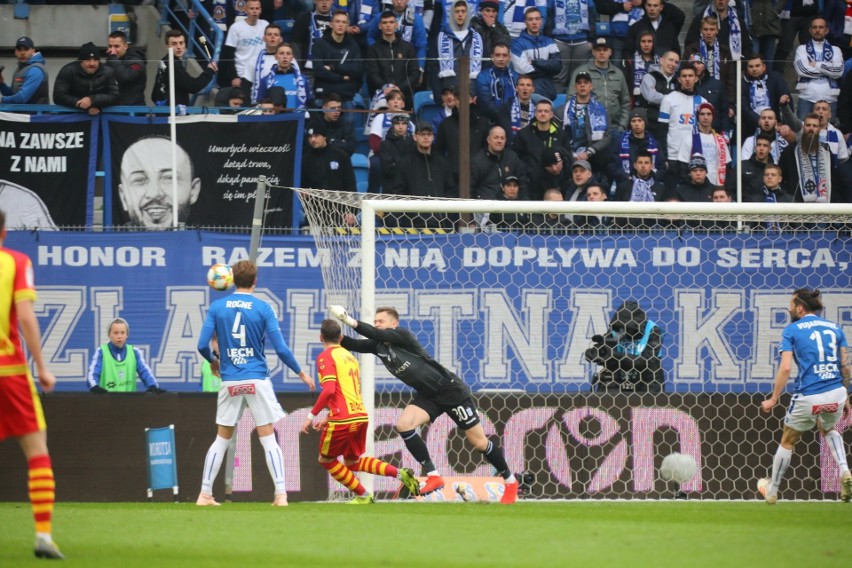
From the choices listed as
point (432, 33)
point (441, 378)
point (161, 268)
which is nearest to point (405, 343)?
point (441, 378)

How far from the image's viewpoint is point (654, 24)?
17.8m

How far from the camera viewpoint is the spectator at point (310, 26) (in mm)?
17438

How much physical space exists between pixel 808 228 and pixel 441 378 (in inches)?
207

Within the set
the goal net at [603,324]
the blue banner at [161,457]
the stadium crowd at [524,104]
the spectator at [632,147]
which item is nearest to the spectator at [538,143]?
the stadium crowd at [524,104]

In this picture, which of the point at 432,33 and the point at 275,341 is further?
the point at 432,33

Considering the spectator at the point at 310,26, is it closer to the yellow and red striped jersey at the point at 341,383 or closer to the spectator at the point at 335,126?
the spectator at the point at 335,126

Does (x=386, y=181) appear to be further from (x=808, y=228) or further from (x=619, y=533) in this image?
(x=619, y=533)

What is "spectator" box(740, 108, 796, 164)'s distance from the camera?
1527cm

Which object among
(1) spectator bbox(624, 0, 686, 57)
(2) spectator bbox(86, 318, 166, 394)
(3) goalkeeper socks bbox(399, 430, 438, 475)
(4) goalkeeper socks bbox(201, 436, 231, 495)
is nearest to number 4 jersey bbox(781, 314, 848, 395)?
(3) goalkeeper socks bbox(399, 430, 438, 475)

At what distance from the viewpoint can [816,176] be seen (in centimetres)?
1510

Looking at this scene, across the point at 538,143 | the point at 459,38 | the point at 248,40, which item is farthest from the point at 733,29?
the point at 248,40

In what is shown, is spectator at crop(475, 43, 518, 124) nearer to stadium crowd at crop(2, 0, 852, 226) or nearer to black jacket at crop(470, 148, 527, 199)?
stadium crowd at crop(2, 0, 852, 226)

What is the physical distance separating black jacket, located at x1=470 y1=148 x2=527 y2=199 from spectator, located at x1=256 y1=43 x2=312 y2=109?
7.45ft

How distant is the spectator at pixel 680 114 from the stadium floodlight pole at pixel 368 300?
445 centimetres
